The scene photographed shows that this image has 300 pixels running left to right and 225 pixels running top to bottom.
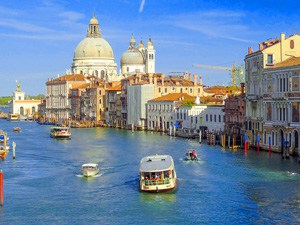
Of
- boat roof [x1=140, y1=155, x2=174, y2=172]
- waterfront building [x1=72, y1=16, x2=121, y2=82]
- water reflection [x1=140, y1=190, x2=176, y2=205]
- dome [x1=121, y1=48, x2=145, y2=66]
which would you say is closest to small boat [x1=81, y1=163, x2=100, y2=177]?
boat roof [x1=140, y1=155, x2=174, y2=172]

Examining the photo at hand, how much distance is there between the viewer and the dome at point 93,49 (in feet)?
332

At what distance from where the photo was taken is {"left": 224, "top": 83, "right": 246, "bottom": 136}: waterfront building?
40344mm

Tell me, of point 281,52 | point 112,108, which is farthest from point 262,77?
point 112,108

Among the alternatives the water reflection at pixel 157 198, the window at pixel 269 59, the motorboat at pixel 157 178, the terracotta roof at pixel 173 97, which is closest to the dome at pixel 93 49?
the terracotta roof at pixel 173 97

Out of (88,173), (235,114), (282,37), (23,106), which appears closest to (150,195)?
(88,173)

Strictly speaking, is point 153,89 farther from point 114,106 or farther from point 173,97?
point 114,106

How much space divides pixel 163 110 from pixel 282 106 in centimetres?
2561

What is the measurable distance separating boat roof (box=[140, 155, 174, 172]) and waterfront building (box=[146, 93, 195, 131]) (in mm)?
29621

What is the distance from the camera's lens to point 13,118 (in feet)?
321

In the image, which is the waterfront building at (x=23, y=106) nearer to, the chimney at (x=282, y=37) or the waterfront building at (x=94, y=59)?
the waterfront building at (x=94, y=59)

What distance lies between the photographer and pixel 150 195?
2177 cm

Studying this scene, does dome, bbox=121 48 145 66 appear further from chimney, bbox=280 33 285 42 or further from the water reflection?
the water reflection

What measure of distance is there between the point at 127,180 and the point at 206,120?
2445 cm

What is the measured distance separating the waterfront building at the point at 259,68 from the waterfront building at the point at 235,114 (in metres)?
2.25
